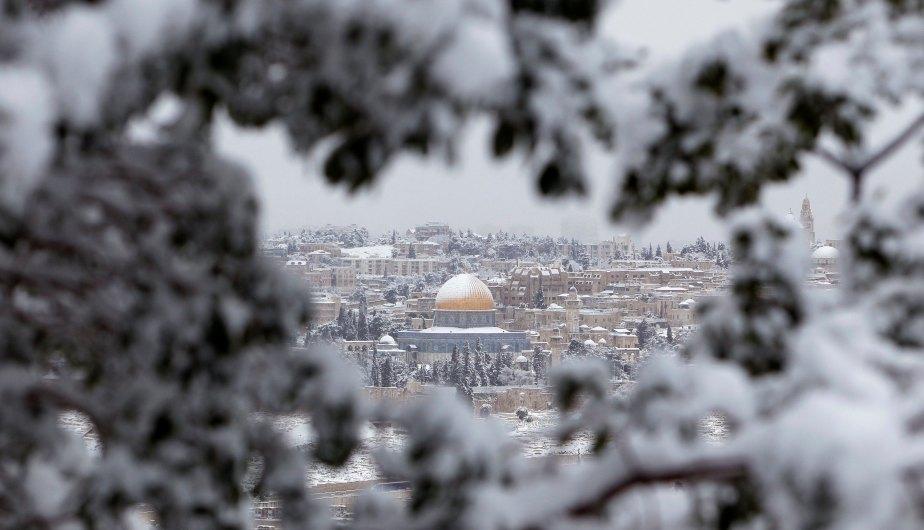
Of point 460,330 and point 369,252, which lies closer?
point 460,330

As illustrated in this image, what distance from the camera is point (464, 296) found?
53875 mm

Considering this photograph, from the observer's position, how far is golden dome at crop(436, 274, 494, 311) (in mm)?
53875

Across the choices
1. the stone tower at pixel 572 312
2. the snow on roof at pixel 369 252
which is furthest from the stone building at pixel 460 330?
the snow on roof at pixel 369 252

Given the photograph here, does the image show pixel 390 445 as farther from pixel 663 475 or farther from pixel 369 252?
pixel 369 252

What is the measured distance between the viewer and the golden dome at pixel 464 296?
53875mm

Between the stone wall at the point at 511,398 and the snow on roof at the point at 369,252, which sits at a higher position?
the snow on roof at the point at 369,252

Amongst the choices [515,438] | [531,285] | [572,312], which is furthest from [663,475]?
[531,285]

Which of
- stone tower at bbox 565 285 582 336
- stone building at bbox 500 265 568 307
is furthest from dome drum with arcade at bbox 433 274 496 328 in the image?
stone building at bbox 500 265 568 307

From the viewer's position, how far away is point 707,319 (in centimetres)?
199

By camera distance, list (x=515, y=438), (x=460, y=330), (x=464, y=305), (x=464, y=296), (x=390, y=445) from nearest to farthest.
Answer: (x=390, y=445), (x=515, y=438), (x=460, y=330), (x=464, y=296), (x=464, y=305)

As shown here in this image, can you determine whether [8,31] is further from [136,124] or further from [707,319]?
[707,319]

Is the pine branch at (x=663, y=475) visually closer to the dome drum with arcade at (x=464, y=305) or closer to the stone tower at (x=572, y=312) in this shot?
the dome drum with arcade at (x=464, y=305)

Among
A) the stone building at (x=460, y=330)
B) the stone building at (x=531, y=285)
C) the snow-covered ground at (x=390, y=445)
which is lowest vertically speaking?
the snow-covered ground at (x=390, y=445)

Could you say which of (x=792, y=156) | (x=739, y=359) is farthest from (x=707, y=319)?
(x=792, y=156)
